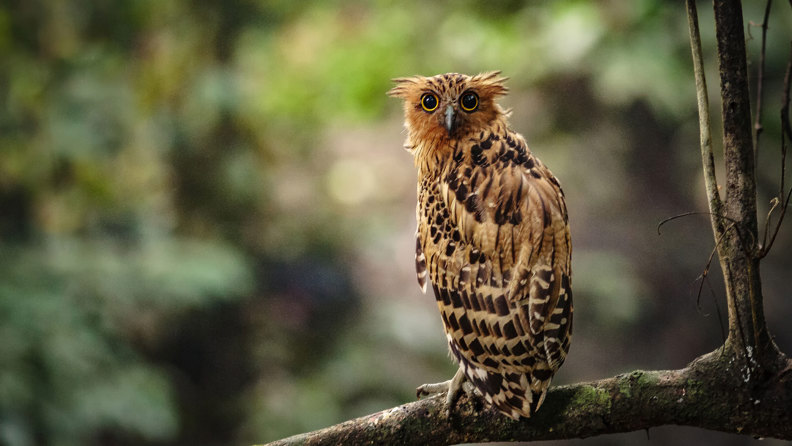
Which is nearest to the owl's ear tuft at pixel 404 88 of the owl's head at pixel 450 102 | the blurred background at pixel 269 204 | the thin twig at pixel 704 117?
the owl's head at pixel 450 102

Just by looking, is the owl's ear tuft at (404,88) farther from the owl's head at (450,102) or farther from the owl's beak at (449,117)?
the owl's beak at (449,117)

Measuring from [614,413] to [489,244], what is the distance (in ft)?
1.56

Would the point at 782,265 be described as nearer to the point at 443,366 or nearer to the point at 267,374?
the point at 443,366

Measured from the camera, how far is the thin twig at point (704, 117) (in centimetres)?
141

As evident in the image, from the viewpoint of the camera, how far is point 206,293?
14.7ft

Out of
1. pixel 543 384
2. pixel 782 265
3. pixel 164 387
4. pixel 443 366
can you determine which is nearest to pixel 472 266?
pixel 543 384

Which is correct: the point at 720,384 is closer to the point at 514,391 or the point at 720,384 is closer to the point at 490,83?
the point at 514,391

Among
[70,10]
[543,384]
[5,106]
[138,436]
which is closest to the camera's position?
[543,384]

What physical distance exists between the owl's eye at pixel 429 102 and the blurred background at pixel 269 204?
217cm

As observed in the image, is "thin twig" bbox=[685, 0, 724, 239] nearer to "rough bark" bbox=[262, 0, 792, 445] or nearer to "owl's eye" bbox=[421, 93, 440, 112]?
"rough bark" bbox=[262, 0, 792, 445]

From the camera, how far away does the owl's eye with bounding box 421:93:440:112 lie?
1.85 meters

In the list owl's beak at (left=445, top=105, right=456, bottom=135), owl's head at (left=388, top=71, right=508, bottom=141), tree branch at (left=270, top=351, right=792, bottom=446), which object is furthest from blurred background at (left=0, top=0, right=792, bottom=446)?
tree branch at (left=270, top=351, right=792, bottom=446)

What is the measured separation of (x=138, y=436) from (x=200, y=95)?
224 cm

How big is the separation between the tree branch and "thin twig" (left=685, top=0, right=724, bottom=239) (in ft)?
1.05
